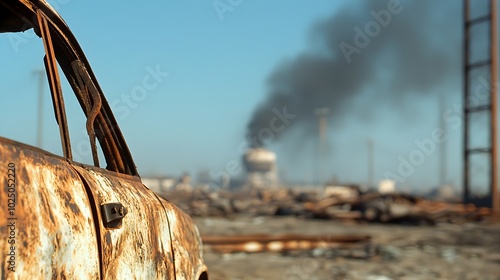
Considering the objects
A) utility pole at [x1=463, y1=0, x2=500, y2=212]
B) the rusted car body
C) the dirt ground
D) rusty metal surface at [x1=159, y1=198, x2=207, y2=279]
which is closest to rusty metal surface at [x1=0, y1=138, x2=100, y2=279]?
the rusted car body

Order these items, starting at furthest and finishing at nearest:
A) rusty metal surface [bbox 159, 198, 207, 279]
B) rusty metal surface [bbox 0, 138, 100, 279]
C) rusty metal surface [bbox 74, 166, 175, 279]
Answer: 1. rusty metal surface [bbox 159, 198, 207, 279]
2. rusty metal surface [bbox 74, 166, 175, 279]
3. rusty metal surface [bbox 0, 138, 100, 279]

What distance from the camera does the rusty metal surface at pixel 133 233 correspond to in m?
1.93

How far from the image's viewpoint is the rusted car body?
1.50 metres

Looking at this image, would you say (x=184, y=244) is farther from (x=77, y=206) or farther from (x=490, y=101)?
(x=490, y=101)

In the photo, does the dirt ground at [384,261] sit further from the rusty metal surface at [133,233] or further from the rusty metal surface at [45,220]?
the rusty metal surface at [45,220]

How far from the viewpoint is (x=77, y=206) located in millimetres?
1778

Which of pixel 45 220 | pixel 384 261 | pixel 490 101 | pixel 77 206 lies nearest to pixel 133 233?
pixel 77 206

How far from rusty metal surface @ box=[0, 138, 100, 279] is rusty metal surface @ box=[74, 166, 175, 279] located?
88mm

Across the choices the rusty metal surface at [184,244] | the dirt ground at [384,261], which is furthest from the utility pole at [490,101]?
the rusty metal surface at [184,244]

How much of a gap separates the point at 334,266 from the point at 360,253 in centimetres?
161

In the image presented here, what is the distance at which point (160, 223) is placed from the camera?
2.49 meters

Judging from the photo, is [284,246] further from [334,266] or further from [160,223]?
[160,223]

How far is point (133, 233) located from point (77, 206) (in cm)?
40

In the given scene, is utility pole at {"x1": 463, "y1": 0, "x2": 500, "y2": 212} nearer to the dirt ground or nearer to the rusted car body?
the dirt ground
